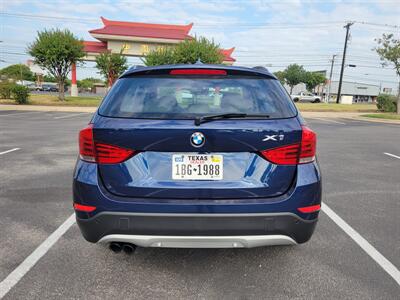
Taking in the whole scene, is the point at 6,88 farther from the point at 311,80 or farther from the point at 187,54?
the point at 311,80

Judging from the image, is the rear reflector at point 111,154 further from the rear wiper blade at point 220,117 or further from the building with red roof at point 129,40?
the building with red roof at point 129,40

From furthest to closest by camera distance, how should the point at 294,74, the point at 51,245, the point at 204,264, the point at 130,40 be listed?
the point at 294,74
the point at 130,40
the point at 51,245
the point at 204,264

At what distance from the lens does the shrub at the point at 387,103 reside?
104 feet

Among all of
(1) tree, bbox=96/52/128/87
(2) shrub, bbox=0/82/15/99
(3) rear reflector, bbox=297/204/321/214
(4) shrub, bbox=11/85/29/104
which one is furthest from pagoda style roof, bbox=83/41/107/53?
(3) rear reflector, bbox=297/204/321/214

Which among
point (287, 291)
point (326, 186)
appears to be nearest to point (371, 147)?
point (326, 186)

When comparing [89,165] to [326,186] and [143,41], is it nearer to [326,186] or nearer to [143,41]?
[326,186]

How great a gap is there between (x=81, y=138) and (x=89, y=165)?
0.21 m

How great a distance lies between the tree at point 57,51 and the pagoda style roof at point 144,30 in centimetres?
1141

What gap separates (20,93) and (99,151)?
1127 inches

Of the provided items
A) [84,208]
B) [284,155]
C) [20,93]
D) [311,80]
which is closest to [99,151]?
[84,208]

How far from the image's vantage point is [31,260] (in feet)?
10.1

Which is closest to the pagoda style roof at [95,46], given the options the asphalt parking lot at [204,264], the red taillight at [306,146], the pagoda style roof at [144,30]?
the pagoda style roof at [144,30]

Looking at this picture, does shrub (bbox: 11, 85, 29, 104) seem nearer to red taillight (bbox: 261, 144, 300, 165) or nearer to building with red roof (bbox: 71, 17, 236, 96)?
building with red roof (bbox: 71, 17, 236, 96)

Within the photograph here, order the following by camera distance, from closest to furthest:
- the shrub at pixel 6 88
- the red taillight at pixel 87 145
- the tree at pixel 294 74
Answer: the red taillight at pixel 87 145 → the shrub at pixel 6 88 → the tree at pixel 294 74
